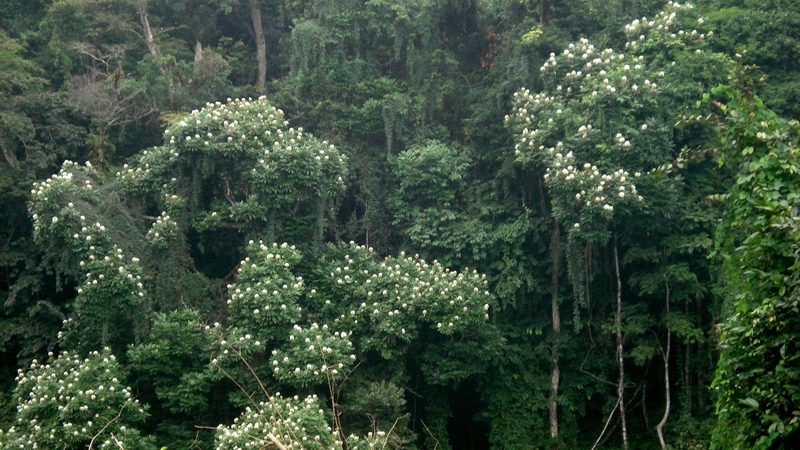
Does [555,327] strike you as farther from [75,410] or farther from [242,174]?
[75,410]

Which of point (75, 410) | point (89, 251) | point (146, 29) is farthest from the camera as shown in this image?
point (146, 29)

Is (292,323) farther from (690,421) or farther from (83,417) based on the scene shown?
(690,421)

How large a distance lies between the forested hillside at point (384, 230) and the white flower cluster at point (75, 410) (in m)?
0.04

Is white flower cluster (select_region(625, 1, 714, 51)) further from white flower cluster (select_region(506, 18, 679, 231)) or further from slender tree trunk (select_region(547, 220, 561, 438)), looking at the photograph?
slender tree trunk (select_region(547, 220, 561, 438))

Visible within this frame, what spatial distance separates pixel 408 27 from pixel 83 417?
8.93m

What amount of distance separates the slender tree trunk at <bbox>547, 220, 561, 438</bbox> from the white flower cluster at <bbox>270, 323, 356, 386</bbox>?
3.86 m

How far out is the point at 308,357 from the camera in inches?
397

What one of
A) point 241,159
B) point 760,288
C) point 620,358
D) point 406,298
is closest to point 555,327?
point 620,358

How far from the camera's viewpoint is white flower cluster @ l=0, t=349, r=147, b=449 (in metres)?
9.38

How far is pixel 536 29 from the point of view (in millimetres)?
13180

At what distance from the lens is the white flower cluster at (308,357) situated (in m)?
9.93

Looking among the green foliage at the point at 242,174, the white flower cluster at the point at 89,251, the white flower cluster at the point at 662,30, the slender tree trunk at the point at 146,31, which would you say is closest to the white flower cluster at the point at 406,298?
the green foliage at the point at 242,174

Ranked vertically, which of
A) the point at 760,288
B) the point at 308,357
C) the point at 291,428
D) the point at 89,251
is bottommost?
the point at 291,428

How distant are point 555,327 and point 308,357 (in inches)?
183
